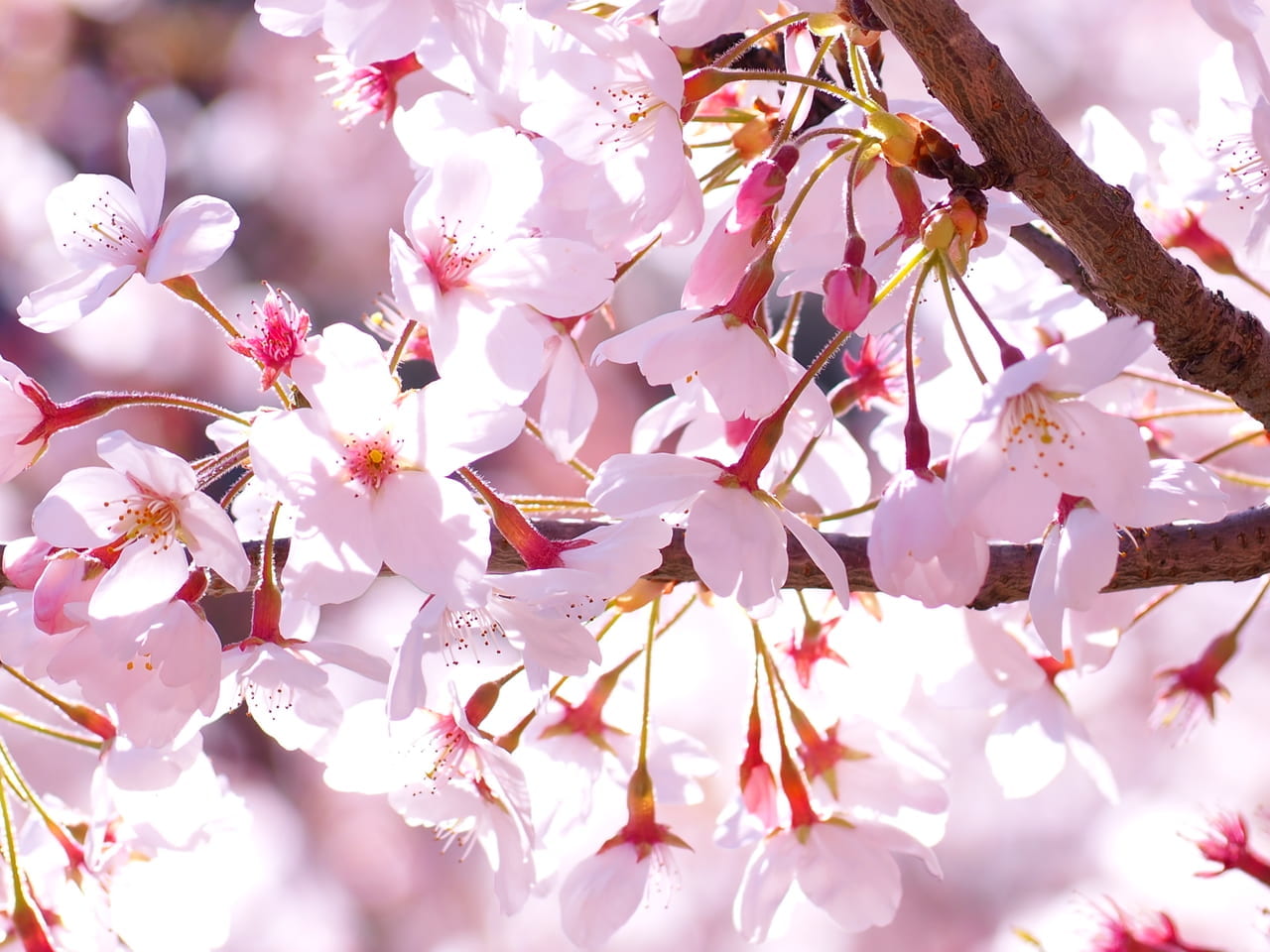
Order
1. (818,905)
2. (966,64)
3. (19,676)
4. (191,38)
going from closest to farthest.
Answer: (966,64) → (19,676) → (818,905) → (191,38)

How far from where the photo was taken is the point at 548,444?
726mm

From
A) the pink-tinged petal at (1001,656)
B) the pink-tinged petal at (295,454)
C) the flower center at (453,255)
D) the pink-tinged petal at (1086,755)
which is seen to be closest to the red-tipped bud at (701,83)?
the flower center at (453,255)

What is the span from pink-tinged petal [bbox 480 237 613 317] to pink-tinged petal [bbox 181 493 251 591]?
154 millimetres

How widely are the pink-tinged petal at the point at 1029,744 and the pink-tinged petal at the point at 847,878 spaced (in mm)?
121

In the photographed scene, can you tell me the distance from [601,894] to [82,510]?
40 cm

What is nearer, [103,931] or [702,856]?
[103,931]

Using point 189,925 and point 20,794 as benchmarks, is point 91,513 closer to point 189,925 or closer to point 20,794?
point 20,794

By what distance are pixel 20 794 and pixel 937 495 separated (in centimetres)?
53

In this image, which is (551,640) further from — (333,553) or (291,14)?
(291,14)

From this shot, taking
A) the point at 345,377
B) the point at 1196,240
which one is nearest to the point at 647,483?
the point at 345,377

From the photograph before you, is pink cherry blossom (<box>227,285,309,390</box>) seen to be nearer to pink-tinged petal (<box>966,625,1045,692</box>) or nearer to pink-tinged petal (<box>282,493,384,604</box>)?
pink-tinged petal (<box>282,493,384,604</box>)

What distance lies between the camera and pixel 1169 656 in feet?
10.7

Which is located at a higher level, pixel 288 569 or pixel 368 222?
pixel 288 569

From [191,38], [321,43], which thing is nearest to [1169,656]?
[321,43]
